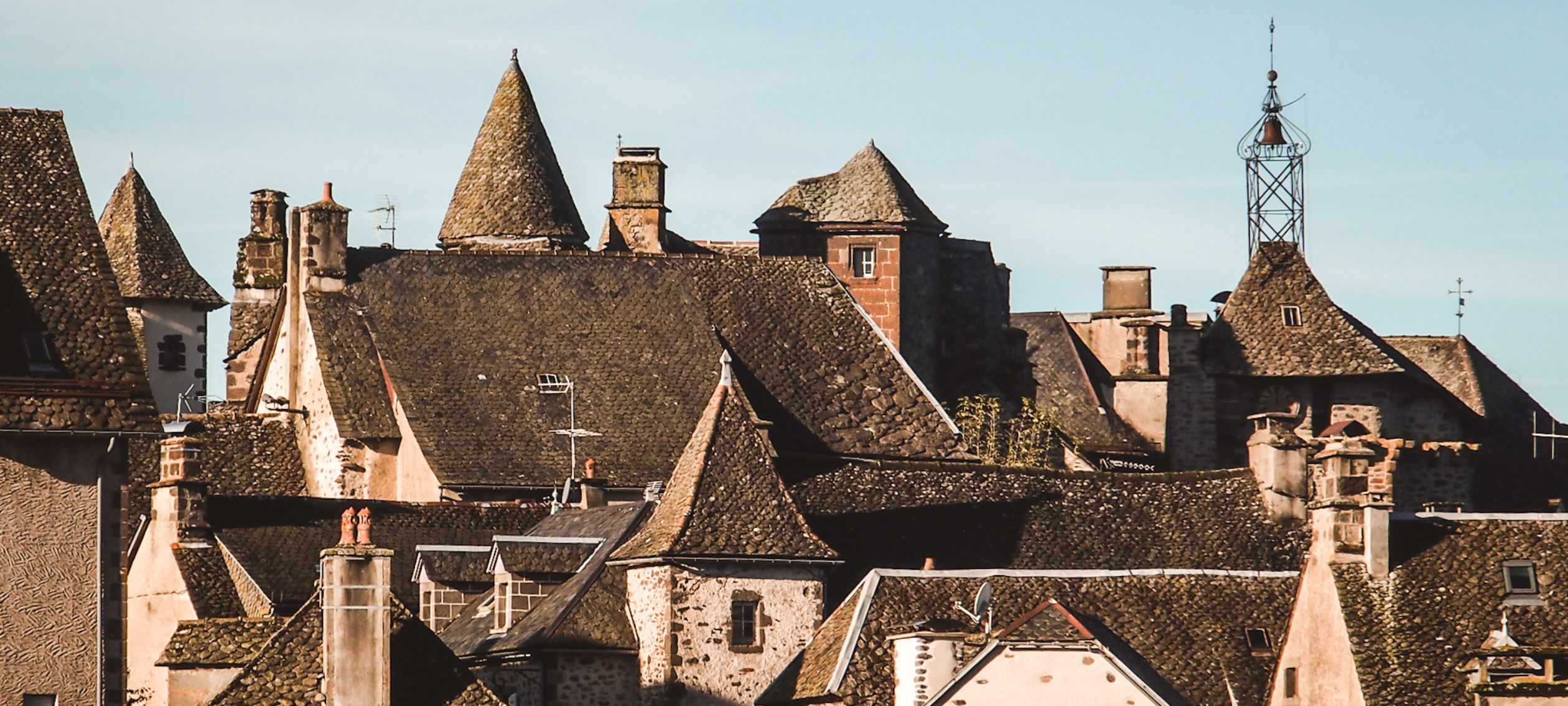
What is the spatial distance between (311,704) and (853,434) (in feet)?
80.1

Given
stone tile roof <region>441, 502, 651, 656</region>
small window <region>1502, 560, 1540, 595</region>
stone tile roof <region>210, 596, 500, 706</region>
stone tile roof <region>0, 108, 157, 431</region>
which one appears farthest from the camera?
small window <region>1502, 560, 1540, 595</region>

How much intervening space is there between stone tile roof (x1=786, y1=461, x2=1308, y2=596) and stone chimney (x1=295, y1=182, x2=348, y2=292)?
392 inches

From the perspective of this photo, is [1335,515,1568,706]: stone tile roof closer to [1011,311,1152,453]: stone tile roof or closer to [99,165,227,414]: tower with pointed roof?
[1011,311,1152,453]: stone tile roof

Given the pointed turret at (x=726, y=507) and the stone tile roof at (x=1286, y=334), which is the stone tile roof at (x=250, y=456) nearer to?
the pointed turret at (x=726, y=507)

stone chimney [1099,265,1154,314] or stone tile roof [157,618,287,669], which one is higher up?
stone chimney [1099,265,1154,314]

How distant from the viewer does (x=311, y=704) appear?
135 ft

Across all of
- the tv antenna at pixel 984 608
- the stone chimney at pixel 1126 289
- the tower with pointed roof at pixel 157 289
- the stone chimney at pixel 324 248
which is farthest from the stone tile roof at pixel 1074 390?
the tv antenna at pixel 984 608

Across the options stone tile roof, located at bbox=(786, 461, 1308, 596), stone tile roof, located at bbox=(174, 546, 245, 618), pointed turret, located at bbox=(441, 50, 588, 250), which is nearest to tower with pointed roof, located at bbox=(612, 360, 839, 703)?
stone tile roof, located at bbox=(786, 461, 1308, 596)

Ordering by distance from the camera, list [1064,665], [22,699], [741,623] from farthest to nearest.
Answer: [741,623] < [1064,665] < [22,699]

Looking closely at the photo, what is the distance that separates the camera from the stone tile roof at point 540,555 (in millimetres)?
54094

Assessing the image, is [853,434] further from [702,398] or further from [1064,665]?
[1064,665]

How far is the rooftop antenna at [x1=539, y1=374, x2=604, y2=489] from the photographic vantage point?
64062 mm

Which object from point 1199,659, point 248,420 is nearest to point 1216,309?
point 248,420

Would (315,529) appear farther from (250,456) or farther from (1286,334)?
(1286,334)
